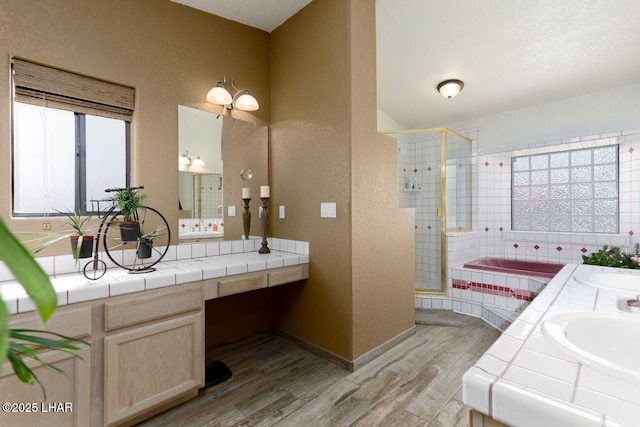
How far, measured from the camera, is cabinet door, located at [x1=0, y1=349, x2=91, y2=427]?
1235 millimetres

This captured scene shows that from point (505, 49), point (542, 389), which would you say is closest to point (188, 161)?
point (542, 389)

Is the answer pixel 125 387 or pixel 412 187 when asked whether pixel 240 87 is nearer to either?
pixel 125 387

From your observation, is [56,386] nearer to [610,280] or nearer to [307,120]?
[307,120]

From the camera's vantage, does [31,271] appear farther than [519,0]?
No

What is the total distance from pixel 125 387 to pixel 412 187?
12.0 ft

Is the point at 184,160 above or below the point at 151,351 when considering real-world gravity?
above

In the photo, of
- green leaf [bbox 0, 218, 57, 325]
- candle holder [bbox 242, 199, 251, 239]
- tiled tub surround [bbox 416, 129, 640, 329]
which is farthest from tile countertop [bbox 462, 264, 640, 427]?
tiled tub surround [bbox 416, 129, 640, 329]

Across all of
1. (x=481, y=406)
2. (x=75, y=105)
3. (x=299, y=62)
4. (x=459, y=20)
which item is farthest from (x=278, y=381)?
(x=459, y=20)

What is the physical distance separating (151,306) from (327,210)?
1252 millimetres

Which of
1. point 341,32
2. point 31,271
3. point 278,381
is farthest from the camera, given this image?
point 341,32

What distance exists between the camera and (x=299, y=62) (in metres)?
2.44

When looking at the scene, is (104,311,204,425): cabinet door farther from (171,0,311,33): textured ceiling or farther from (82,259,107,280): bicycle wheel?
(171,0,311,33): textured ceiling

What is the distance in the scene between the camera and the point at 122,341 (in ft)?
4.84

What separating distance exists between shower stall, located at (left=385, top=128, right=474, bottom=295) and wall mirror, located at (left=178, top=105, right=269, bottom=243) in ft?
6.05
